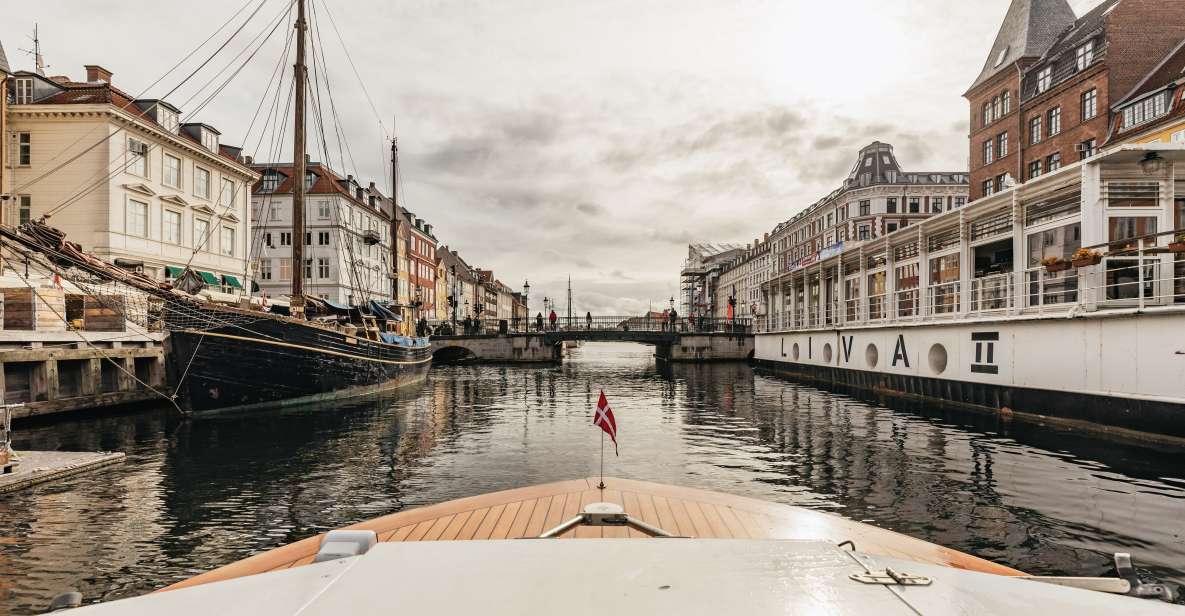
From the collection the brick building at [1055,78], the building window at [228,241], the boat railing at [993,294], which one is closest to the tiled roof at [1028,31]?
the brick building at [1055,78]

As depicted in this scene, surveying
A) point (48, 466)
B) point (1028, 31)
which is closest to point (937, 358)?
point (48, 466)

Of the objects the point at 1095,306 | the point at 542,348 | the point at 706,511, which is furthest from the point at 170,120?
the point at 1095,306

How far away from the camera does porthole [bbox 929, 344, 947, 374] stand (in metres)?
23.0

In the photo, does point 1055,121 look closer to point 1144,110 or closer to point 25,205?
point 1144,110

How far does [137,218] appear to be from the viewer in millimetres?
33344

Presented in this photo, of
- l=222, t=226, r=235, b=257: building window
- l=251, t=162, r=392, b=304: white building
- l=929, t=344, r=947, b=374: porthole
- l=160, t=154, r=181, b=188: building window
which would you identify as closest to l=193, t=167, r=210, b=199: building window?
l=160, t=154, r=181, b=188: building window

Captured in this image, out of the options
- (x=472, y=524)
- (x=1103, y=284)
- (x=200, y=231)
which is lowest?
(x=472, y=524)

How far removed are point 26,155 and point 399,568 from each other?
4290 centimetres

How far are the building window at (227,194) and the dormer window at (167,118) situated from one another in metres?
4.68

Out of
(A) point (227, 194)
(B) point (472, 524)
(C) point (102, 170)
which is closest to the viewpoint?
(B) point (472, 524)

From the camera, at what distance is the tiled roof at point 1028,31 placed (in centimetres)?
3872

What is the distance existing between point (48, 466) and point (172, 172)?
31.8 meters

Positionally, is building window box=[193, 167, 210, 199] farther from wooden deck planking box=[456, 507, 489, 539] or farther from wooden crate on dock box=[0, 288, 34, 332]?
wooden deck planking box=[456, 507, 489, 539]

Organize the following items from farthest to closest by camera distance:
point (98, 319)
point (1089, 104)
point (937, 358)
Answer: point (1089, 104) → point (98, 319) → point (937, 358)
